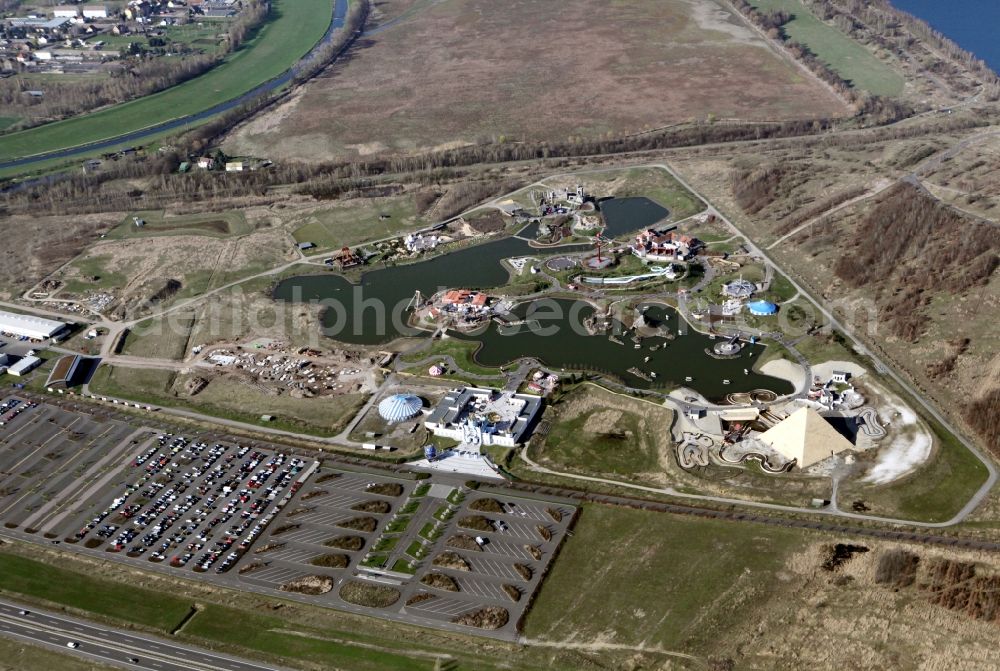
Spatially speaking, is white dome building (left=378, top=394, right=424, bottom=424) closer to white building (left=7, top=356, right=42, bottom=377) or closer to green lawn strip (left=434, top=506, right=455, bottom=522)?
green lawn strip (left=434, top=506, right=455, bottom=522)

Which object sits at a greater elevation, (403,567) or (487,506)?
(487,506)

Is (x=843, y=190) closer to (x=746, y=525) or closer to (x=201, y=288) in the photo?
(x=746, y=525)

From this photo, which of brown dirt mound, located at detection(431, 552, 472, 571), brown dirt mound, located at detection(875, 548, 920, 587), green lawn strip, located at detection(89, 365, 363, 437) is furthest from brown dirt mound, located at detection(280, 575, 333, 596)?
brown dirt mound, located at detection(875, 548, 920, 587)

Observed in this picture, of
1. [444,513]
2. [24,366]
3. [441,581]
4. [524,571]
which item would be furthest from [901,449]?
[24,366]

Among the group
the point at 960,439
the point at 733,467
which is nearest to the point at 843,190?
the point at 960,439

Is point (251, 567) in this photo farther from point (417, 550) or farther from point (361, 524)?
point (417, 550)
